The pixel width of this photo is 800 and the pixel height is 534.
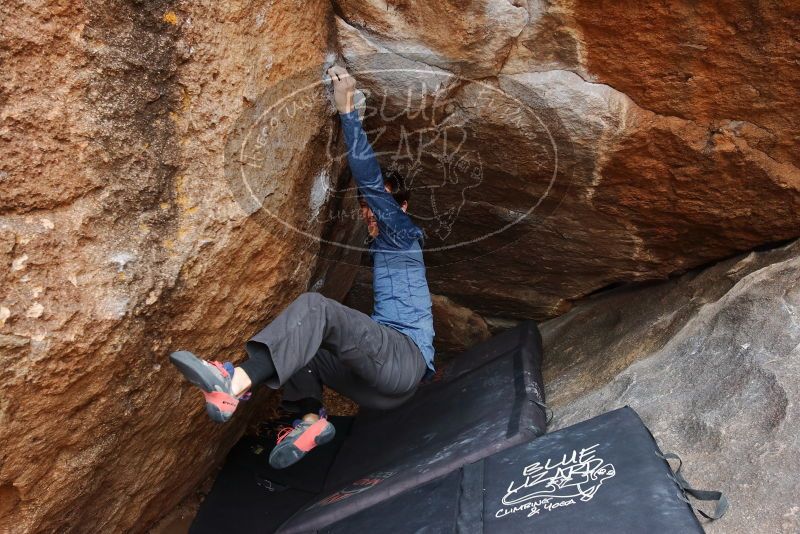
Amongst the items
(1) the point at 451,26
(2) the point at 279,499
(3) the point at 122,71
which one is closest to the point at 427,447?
(2) the point at 279,499

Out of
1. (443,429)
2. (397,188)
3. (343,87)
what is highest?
(343,87)

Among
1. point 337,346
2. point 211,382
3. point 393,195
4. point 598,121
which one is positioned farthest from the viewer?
point 393,195

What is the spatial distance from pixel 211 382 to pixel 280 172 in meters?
0.74

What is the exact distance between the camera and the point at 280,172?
7.97ft

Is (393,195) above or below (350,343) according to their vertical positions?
above

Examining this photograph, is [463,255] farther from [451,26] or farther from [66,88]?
[66,88]

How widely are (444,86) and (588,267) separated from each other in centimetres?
135

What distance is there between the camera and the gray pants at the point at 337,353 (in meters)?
2.13

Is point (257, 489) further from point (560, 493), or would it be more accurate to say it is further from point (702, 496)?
point (702, 496)

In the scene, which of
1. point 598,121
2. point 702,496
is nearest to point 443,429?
point 702,496

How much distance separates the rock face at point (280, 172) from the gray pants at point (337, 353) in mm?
291

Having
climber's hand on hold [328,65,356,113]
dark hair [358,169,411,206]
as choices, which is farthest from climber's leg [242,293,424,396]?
climber's hand on hold [328,65,356,113]

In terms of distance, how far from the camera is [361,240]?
3.46m

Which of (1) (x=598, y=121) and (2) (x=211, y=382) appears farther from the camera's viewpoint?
(1) (x=598, y=121)
